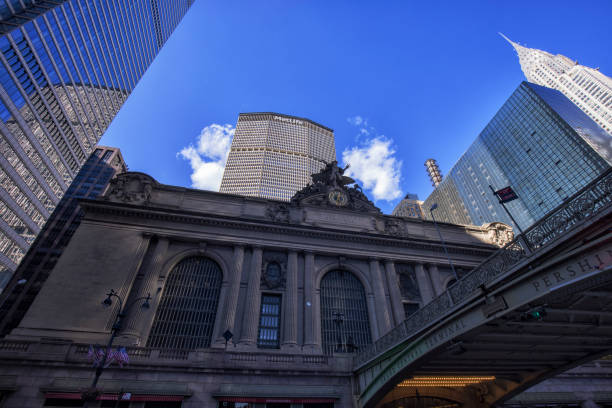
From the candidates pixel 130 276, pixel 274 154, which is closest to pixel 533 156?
pixel 274 154

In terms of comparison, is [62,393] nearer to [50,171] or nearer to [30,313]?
[30,313]

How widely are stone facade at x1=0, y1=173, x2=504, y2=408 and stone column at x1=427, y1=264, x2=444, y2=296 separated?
0.30ft

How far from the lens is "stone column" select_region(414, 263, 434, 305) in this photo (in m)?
25.4

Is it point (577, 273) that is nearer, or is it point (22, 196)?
point (577, 273)

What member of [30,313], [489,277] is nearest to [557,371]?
[489,277]

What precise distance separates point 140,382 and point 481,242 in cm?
3172

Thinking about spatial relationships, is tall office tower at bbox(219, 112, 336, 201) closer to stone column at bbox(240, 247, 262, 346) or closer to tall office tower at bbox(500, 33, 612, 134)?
stone column at bbox(240, 247, 262, 346)

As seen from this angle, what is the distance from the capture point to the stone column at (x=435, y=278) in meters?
26.1

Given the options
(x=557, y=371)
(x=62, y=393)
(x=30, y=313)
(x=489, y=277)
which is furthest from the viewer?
Result: (x=30, y=313)

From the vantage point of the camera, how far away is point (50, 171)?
55.1 meters

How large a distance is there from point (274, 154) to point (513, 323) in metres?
84.1

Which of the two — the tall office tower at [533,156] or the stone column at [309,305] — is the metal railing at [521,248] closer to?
the stone column at [309,305]

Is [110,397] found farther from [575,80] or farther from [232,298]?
[575,80]

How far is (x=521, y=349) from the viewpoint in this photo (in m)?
12.9
